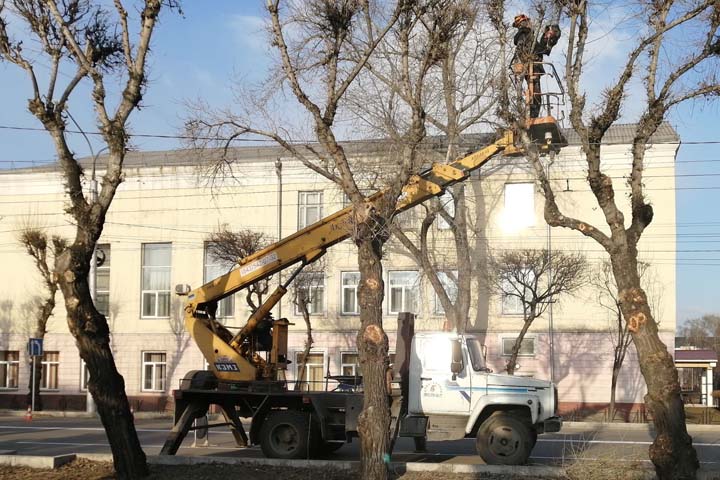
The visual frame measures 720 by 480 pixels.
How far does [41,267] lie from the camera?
35.5m

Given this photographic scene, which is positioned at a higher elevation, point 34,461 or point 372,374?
point 372,374

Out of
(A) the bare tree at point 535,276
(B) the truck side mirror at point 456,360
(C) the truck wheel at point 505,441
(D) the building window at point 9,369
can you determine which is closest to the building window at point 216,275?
(D) the building window at point 9,369

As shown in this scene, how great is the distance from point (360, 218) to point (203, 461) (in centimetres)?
518

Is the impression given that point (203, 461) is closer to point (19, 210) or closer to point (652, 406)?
point (652, 406)

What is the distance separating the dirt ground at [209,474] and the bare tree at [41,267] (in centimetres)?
1985

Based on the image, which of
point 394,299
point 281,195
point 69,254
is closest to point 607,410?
point 394,299

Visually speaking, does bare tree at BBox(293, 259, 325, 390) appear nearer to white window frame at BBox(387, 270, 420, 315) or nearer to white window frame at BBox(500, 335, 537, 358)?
white window frame at BBox(387, 270, 420, 315)

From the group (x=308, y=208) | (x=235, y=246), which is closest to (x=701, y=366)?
(x=308, y=208)

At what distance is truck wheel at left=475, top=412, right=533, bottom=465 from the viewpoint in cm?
1569

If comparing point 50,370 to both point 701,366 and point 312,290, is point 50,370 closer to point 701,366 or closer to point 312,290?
point 312,290

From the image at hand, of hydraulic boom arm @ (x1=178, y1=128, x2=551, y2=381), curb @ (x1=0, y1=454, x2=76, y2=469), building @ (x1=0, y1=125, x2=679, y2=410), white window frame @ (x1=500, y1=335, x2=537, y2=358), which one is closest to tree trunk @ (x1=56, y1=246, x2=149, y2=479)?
curb @ (x1=0, y1=454, x2=76, y2=469)

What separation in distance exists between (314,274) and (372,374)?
802 inches

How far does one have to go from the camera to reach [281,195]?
117 ft

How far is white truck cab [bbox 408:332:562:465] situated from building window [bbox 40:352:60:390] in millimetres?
25593
